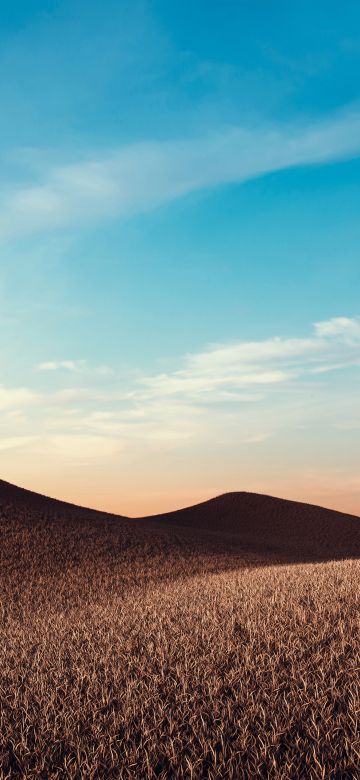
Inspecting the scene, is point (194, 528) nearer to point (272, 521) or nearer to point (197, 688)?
point (272, 521)

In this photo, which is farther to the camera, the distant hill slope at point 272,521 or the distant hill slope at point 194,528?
the distant hill slope at point 272,521

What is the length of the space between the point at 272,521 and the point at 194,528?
10.8 metres

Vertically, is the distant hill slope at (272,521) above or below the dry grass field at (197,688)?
above

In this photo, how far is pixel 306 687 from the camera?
4.88 m

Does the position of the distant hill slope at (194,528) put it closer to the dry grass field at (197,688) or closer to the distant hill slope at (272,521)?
the distant hill slope at (272,521)

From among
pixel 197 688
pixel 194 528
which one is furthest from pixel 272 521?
pixel 197 688

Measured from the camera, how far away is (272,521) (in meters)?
44.5

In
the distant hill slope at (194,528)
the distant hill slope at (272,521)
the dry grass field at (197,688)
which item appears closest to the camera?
the dry grass field at (197,688)

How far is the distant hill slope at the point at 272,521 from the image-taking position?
39844 mm

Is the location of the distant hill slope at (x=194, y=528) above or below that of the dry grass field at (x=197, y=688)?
above

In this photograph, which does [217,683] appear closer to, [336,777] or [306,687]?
[306,687]

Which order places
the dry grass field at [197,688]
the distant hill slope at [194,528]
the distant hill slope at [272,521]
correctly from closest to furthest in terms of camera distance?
the dry grass field at [197,688]
the distant hill slope at [194,528]
the distant hill slope at [272,521]

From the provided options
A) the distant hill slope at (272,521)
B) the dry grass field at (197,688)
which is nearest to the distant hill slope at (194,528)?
the distant hill slope at (272,521)

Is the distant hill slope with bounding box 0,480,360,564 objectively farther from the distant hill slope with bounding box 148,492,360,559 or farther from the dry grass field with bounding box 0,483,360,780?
the dry grass field with bounding box 0,483,360,780
